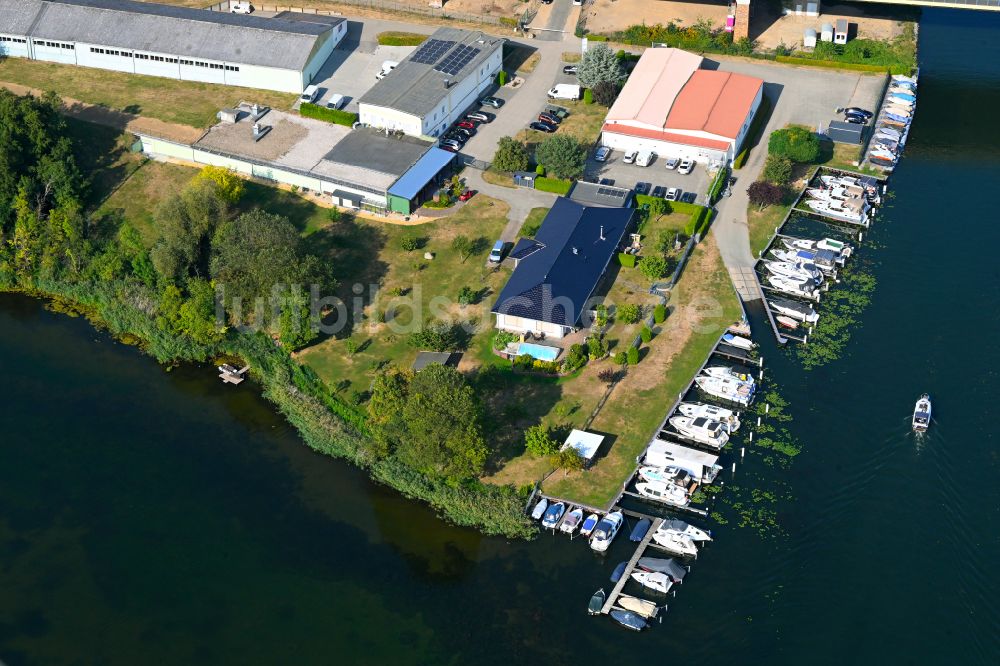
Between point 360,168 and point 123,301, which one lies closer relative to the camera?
point 123,301

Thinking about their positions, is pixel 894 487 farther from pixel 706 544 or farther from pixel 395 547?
pixel 395 547

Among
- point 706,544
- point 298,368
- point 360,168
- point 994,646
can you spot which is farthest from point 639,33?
point 994,646

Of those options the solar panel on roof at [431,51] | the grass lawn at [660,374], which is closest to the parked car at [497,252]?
the grass lawn at [660,374]

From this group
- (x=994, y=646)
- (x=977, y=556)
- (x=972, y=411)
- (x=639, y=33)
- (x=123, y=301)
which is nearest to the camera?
(x=994, y=646)

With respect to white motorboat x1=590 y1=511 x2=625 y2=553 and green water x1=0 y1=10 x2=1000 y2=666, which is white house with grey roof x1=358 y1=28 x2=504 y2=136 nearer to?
green water x1=0 y1=10 x2=1000 y2=666

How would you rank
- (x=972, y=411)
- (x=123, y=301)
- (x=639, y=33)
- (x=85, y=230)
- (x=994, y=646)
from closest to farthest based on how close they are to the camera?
(x=994, y=646) → (x=972, y=411) → (x=123, y=301) → (x=85, y=230) → (x=639, y=33)

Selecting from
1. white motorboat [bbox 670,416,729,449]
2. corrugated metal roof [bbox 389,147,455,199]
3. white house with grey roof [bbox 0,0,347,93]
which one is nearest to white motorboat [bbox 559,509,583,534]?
white motorboat [bbox 670,416,729,449]

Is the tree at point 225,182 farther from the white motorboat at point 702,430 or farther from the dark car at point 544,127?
the white motorboat at point 702,430
